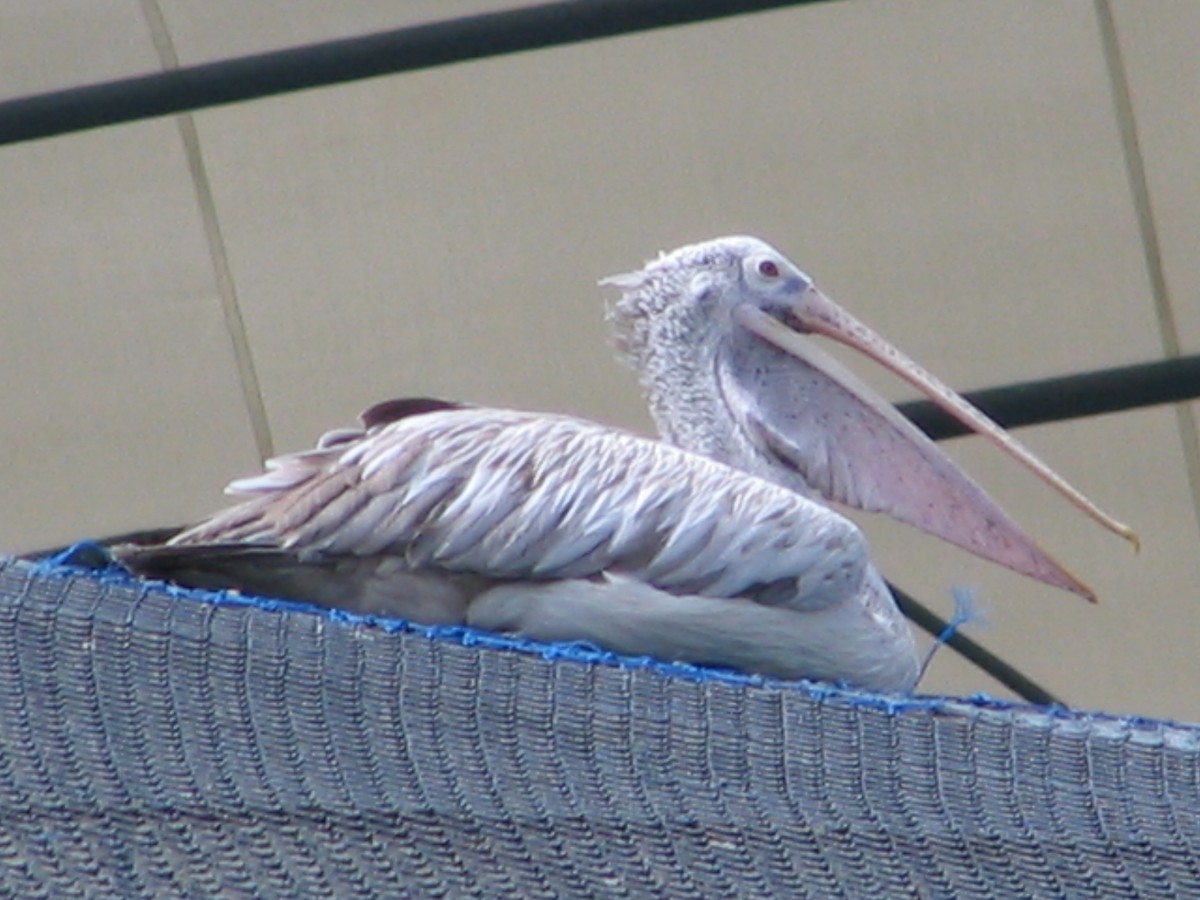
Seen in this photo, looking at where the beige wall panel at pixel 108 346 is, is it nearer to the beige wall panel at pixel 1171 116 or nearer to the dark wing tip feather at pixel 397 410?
the beige wall panel at pixel 1171 116

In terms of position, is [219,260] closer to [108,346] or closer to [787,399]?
[108,346]

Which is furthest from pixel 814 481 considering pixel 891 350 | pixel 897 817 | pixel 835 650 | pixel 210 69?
pixel 210 69

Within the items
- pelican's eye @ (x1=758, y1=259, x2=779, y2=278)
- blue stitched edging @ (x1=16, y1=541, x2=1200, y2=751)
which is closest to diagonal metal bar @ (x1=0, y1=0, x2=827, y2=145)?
pelican's eye @ (x1=758, y1=259, x2=779, y2=278)

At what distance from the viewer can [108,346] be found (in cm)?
438

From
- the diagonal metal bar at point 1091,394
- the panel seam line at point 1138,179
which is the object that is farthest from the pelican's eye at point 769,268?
the panel seam line at point 1138,179

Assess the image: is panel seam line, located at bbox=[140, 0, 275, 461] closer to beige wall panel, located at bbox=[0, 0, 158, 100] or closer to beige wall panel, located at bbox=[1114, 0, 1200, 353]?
beige wall panel, located at bbox=[0, 0, 158, 100]

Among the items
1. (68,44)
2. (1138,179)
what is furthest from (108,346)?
(1138,179)

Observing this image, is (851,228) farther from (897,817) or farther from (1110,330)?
(897,817)

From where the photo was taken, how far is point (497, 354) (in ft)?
14.5

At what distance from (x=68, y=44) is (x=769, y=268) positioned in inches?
74.1

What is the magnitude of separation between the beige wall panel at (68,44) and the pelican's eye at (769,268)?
180 centimetres

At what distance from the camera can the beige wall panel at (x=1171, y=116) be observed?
14.2 feet

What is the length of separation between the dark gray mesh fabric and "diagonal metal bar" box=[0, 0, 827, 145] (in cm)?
230

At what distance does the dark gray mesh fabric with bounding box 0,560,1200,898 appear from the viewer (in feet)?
5.64
